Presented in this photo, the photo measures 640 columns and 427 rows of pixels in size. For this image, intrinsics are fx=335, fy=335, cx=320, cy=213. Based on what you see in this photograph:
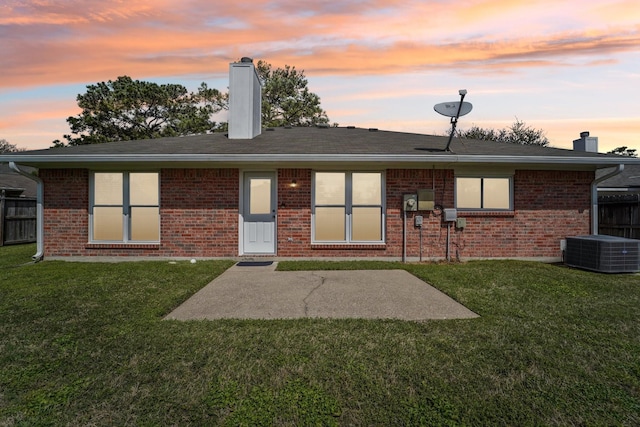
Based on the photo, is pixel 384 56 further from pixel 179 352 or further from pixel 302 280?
pixel 179 352

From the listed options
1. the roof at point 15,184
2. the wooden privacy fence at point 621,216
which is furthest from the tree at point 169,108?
the wooden privacy fence at point 621,216

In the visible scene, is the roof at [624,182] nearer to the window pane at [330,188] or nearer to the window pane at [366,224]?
the window pane at [366,224]

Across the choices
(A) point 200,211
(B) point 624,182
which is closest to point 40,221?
(A) point 200,211

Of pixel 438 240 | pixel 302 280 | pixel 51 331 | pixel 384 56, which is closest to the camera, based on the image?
pixel 51 331

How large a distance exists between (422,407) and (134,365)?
243cm

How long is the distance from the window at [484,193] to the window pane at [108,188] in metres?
8.53

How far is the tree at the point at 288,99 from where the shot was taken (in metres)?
27.7

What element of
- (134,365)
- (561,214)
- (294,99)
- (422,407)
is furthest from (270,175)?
(294,99)

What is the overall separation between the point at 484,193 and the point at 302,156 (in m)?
4.68

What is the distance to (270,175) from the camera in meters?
8.41

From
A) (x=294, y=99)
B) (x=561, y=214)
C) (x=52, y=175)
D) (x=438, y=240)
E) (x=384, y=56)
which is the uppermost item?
(x=294, y=99)

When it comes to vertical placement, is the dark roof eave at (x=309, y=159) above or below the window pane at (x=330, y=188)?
above

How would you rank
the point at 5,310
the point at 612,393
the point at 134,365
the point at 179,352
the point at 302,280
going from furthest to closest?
the point at 302,280 < the point at 5,310 < the point at 179,352 < the point at 134,365 < the point at 612,393

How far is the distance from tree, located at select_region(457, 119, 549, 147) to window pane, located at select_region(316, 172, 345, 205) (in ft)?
85.5
